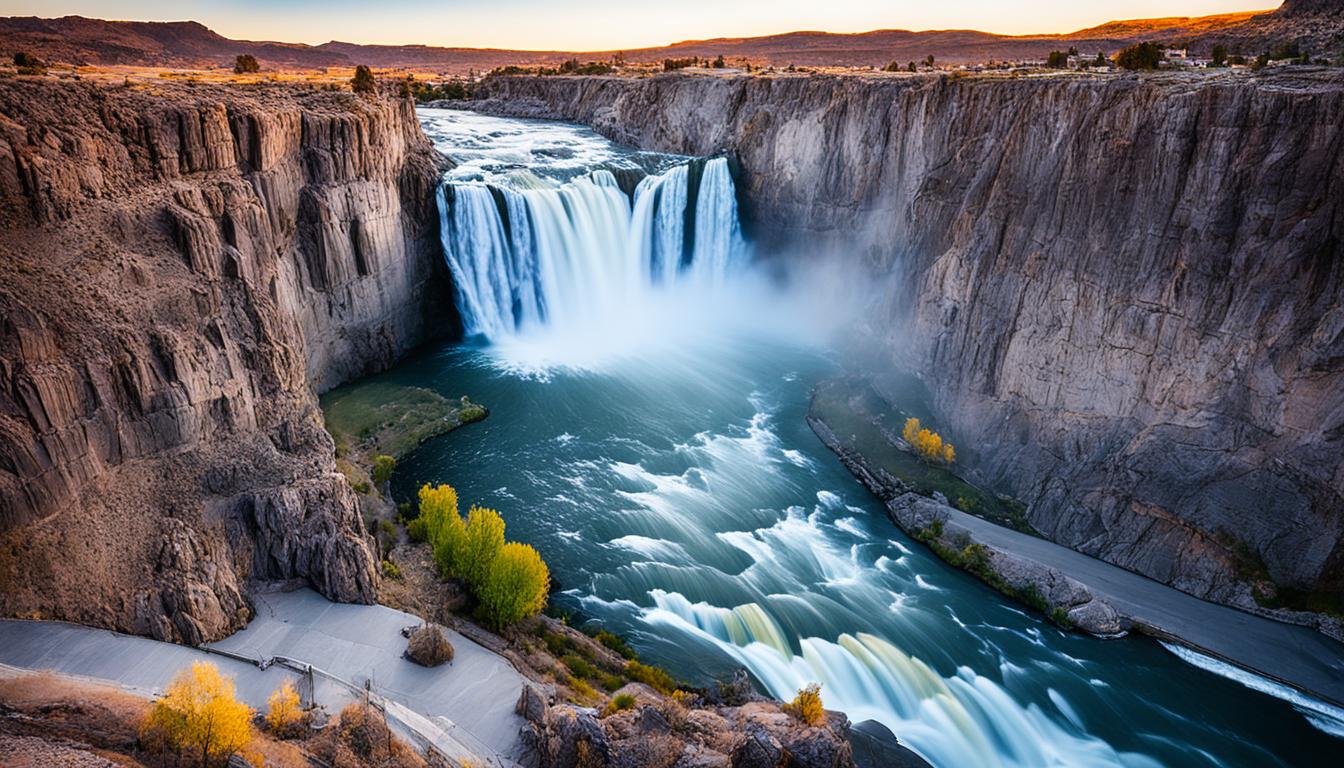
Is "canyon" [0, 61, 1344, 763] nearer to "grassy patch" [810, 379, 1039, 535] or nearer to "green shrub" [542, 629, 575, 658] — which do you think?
"grassy patch" [810, 379, 1039, 535]

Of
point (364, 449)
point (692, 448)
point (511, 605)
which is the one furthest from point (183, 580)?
point (692, 448)

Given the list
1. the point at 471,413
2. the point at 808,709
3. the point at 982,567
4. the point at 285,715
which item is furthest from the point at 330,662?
the point at 982,567

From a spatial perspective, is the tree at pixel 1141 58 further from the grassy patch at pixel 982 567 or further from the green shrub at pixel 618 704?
the green shrub at pixel 618 704

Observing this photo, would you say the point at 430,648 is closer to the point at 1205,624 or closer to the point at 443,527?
the point at 443,527

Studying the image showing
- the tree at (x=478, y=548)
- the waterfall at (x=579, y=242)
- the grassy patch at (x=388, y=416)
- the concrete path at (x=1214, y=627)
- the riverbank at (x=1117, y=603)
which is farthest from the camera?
the waterfall at (x=579, y=242)

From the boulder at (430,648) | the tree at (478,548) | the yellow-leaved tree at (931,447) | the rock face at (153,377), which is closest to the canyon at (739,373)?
the rock face at (153,377)

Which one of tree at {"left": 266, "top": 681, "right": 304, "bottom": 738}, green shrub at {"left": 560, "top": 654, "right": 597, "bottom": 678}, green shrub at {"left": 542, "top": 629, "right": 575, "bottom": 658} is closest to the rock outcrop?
green shrub at {"left": 560, "top": 654, "right": 597, "bottom": 678}
